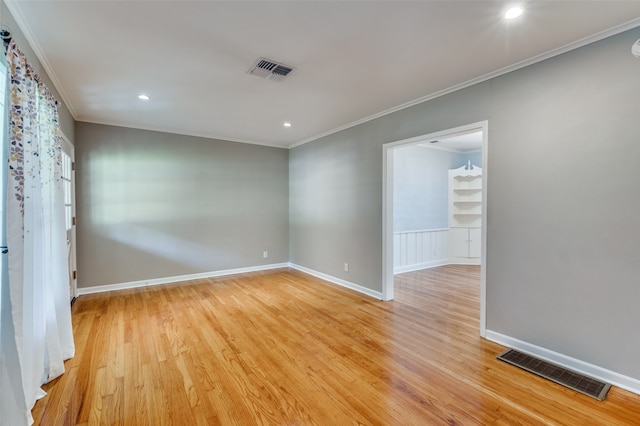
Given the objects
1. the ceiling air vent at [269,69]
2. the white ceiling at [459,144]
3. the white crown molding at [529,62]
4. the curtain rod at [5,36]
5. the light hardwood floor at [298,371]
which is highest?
the white ceiling at [459,144]

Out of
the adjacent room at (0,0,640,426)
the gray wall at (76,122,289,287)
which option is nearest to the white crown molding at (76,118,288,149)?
the gray wall at (76,122,289,287)

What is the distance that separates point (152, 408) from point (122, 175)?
3846 mm

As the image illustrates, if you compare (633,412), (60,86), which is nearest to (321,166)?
(60,86)

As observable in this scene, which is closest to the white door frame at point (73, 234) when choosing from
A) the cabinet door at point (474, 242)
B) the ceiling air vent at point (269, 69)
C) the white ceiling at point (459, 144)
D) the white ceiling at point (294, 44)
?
the white ceiling at point (294, 44)

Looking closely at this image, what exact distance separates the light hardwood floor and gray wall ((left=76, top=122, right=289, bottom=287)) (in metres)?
0.99

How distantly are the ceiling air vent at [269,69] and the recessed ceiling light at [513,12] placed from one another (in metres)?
1.68

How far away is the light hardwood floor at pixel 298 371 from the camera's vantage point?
71.9 inches

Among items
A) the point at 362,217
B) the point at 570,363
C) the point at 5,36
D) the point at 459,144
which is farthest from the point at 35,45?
the point at 459,144

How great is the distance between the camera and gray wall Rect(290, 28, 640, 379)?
2.07 metres

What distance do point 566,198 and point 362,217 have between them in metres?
2.44

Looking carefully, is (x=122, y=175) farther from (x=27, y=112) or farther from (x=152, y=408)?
(x=152, y=408)

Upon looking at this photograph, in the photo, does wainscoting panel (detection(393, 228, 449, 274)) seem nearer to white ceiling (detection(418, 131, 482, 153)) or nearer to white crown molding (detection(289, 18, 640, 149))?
white ceiling (detection(418, 131, 482, 153))

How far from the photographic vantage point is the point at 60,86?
120 inches

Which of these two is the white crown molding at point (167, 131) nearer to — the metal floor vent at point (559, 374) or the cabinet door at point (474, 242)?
the cabinet door at point (474, 242)
